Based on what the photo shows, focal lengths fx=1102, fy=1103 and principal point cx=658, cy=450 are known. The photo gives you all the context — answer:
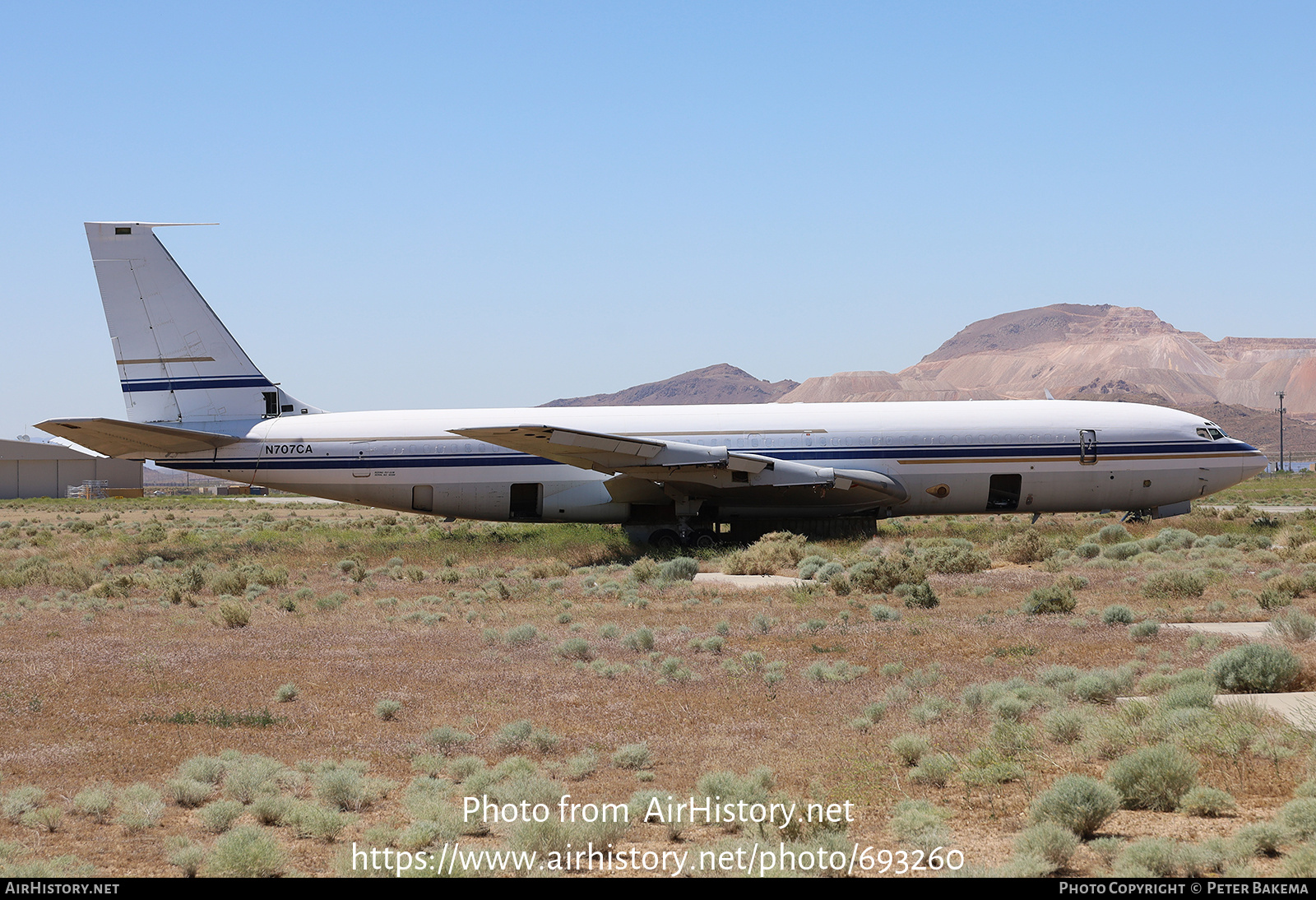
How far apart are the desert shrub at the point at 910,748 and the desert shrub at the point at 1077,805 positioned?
5.64ft

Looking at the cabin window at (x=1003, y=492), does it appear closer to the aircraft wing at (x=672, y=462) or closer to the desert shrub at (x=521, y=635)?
the aircraft wing at (x=672, y=462)

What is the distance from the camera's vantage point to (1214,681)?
33.6ft

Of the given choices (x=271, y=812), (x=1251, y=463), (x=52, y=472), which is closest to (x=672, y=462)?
(x=1251, y=463)

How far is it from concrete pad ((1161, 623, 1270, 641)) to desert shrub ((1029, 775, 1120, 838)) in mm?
7411

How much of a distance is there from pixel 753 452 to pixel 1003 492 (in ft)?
21.0

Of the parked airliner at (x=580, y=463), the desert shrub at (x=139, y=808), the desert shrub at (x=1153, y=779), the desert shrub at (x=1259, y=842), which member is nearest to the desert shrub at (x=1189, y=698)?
the desert shrub at (x=1153, y=779)

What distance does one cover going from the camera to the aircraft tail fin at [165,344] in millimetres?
27172

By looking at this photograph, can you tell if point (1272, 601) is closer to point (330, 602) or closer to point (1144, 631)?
point (1144, 631)

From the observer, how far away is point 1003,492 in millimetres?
27500

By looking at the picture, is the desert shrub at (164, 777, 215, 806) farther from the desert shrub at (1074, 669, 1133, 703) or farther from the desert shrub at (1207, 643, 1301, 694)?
the desert shrub at (1207, 643, 1301, 694)

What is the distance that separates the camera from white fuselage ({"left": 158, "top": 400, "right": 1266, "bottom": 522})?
27016 mm

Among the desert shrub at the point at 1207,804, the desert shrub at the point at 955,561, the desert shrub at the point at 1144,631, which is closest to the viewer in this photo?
the desert shrub at the point at 1207,804

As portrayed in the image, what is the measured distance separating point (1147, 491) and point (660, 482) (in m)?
12.7

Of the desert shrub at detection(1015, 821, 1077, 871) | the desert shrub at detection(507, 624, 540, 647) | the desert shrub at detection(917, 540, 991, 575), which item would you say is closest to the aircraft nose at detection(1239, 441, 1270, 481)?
the desert shrub at detection(917, 540, 991, 575)
